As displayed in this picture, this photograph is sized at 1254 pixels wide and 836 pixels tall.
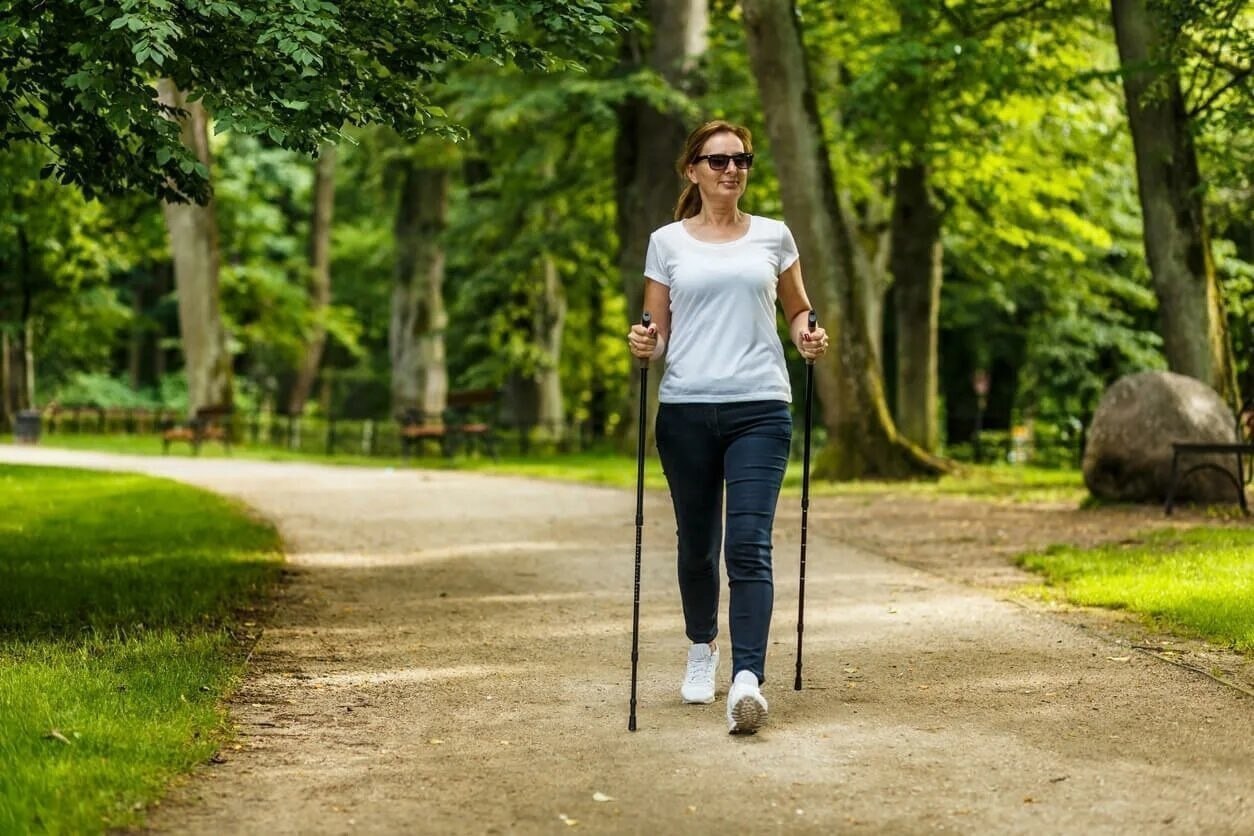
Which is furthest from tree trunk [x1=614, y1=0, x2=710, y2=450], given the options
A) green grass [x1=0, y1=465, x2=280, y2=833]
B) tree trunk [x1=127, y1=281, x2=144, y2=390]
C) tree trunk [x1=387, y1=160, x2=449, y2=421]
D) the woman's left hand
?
tree trunk [x1=127, y1=281, x2=144, y2=390]

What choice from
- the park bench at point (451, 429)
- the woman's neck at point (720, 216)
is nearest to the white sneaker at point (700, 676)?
the woman's neck at point (720, 216)

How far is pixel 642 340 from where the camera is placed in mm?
5945

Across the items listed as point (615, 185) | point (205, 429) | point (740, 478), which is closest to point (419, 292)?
point (205, 429)

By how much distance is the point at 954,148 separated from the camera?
22.0 meters

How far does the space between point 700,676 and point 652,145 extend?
18684 mm

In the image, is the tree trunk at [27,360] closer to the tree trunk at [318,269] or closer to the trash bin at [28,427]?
the trash bin at [28,427]

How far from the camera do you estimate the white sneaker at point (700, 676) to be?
6.27m

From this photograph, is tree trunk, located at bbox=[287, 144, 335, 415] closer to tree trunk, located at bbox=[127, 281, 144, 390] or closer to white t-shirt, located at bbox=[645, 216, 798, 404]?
tree trunk, located at bbox=[127, 281, 144, 390]

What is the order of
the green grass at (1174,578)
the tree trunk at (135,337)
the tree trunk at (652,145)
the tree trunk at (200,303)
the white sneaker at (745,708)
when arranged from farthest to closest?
the tree trunk at (135,337) < the tree trunk at (200,303) < the tree trunk at (652,145) < the green grass at (1174,578) < the white sneaker at (745,708)

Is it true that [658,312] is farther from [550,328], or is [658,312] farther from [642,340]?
[550,328]

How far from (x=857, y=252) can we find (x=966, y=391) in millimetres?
15737

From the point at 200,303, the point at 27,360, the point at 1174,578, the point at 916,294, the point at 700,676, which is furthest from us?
the point at 27,360

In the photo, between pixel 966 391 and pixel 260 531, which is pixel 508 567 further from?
pixel 966 391

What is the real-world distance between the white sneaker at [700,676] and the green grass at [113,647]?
171 centimetres
